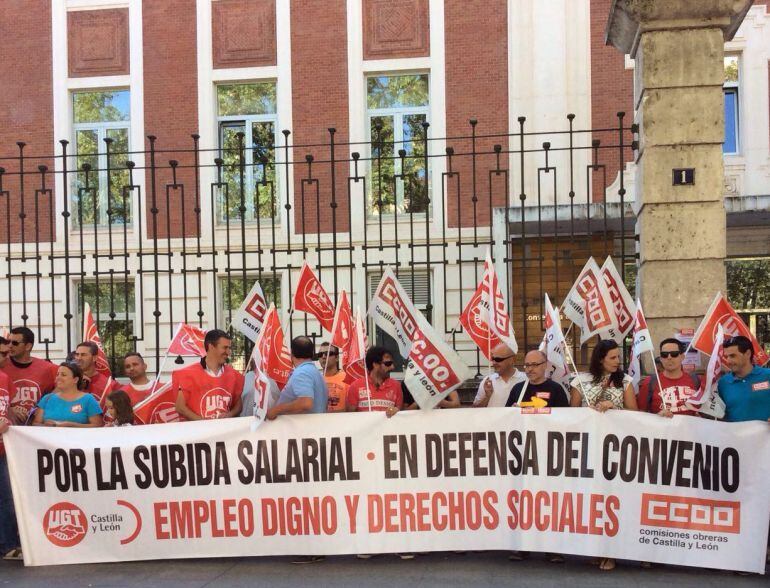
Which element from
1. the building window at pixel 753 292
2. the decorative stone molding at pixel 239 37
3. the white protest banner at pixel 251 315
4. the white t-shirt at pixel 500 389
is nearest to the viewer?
the white t-shirt at pixel 500 389

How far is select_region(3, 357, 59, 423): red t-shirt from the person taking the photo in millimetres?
7762

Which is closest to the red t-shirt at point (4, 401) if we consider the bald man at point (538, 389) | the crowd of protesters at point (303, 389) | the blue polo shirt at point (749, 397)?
the crowd of protesters at point (303, 389)

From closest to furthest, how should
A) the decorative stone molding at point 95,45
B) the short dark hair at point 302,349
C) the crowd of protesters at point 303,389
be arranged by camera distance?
the crowd of protesters at point 303,389 → the short dark hair at point 302,349 → the decorative stone molding at point 95,45

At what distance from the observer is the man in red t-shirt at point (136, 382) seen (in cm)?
786

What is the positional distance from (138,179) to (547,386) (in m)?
15.8

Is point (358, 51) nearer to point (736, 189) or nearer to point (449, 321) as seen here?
point (449, 321)

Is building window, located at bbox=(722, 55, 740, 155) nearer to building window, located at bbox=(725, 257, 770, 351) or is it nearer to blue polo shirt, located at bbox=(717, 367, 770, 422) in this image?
building window, located at bbox=(725, 257, 770, 351)

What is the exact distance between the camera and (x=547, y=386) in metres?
7.04

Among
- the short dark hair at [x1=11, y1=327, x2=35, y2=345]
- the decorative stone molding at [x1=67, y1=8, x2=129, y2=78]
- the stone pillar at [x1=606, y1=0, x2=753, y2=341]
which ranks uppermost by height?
the decorative stone molding at [x1=67, y1=8, x2=129, y2=78]

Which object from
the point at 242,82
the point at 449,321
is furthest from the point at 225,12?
the point at 449,321

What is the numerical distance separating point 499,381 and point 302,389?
1582 mm

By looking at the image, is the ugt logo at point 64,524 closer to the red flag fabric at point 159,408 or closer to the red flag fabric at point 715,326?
the red flag fabric at point 159,408

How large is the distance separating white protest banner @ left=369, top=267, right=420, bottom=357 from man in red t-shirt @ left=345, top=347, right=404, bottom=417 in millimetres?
349

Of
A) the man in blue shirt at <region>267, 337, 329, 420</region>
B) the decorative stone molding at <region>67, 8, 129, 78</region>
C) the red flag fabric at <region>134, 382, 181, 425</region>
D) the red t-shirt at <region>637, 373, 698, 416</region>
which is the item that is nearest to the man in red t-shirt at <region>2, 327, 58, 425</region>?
the red flag fabric at <region>134, 382, 181, 425</region>
